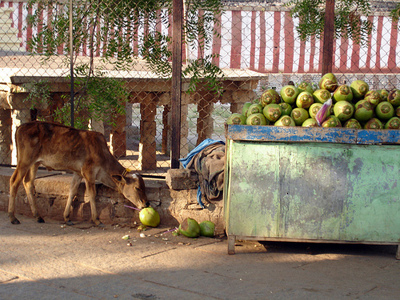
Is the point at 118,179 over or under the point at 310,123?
under

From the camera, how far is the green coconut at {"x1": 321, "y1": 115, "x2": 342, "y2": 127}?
4465 millimetres

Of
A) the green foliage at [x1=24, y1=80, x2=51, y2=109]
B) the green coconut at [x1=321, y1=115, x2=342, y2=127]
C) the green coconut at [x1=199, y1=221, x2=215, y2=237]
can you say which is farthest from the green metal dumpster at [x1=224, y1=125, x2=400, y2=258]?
the green foliage at [x1=24, y1=80, x2=51, y2=109]

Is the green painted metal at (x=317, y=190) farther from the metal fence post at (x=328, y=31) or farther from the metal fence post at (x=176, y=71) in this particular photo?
the metal fence post at (x=328, y=31)

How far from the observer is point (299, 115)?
4664 mm

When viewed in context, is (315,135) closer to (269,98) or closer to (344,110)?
(344,110)

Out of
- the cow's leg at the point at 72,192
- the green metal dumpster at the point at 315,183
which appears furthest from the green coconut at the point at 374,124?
the cow's leg at the point at 72,192

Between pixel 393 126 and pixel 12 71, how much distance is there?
7379 mm

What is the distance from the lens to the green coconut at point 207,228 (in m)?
5.21

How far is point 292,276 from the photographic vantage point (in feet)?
13.4

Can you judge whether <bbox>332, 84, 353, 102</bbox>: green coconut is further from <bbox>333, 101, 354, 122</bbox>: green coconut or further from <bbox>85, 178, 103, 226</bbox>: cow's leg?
<bbox>85, 178, 103, 226</bbox>: cow's leg

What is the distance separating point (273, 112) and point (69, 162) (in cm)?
251

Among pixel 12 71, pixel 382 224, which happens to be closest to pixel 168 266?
pixel 382 224

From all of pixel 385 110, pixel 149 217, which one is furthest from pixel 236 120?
pixel 149 217

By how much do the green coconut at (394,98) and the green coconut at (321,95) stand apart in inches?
23.3
